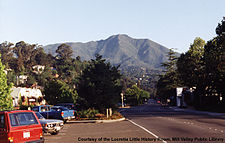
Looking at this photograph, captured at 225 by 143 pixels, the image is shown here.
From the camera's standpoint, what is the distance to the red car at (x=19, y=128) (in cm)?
1245

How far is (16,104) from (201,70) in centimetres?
3884

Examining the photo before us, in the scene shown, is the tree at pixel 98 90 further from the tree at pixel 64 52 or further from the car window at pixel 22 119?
the tree at pixel 64 52

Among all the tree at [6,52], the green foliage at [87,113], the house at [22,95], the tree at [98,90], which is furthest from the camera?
the tree at [6,52]

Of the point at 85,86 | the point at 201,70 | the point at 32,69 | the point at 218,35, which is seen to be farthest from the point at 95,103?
the point at 32,69

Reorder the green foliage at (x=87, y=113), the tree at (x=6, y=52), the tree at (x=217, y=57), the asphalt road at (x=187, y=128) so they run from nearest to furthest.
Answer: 1. the asphalt road at (x=187, y=128)
2. the green foliage at (x=87, y=113)
3. the tree at (x=217, y=57)
4. the tree at (x=6, y=52)

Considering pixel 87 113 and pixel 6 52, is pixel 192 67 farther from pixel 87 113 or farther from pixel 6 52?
pixel 6 52

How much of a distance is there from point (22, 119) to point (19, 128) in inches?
20.2

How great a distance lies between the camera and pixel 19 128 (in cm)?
1271

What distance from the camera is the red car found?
12.5 m

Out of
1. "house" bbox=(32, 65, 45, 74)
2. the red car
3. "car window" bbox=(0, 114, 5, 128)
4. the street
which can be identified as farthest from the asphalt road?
"house" bbox=(32, 65, 45, 74)

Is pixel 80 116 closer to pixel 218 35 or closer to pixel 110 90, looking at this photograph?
pixel 110 90

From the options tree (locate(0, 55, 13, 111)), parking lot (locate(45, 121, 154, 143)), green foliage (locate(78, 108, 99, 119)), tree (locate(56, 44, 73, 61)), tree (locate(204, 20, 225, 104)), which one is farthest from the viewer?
tree (locate(56, 44, 73, 61))

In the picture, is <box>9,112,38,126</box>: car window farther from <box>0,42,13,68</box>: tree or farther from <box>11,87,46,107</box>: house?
<box>0,42,13,68</box>: tree

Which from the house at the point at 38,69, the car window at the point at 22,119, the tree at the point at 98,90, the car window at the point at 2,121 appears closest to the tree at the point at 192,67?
the tree at the point at 98,90
